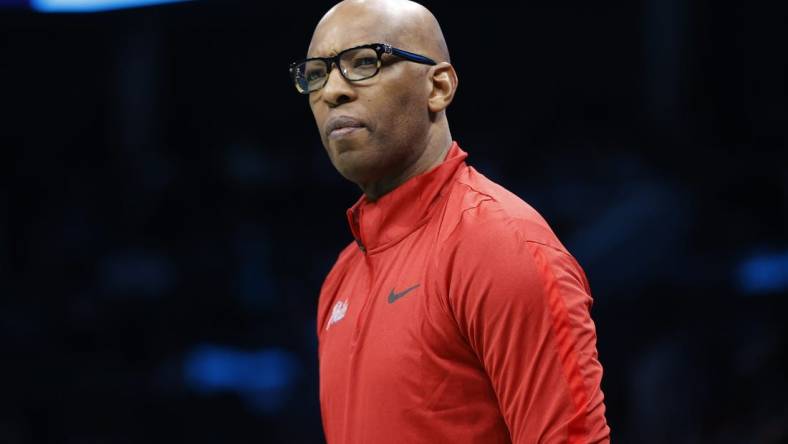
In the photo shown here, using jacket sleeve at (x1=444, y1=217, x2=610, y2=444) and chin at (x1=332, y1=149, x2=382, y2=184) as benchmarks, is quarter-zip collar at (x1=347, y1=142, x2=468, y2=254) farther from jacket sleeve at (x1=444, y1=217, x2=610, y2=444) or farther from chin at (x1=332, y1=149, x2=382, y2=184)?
jacket sleeve at (x1=444, y1=217, x2=610, y2=444)

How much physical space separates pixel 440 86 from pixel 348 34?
0.71 ft

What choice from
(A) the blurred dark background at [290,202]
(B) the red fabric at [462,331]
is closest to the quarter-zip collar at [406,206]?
(B) the red fabric at [462,331]

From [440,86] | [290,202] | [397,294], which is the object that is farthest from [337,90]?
[290,202]

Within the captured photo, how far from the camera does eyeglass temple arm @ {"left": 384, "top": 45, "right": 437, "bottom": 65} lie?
1957 mm

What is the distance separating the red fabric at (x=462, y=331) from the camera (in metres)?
1.63

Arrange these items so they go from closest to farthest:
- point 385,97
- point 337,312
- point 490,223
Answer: point 490,223
point 385,97
point 337,312

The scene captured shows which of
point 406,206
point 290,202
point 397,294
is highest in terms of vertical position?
point 406,206

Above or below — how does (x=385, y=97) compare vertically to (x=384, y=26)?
below

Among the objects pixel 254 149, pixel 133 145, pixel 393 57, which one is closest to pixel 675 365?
pixel 393 57

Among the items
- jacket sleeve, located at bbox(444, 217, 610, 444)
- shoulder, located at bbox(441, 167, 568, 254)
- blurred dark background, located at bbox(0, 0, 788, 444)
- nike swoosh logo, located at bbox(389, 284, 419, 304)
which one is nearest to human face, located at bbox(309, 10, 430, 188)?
Answer: shoulder, located at bbox(441, 167, 568, 254)

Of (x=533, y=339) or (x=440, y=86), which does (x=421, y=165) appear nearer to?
(x=440, y=86)

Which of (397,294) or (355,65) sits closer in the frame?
(397,294)

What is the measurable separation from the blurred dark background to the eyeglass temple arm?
3.05 m

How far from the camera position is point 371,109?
6.45 feet
